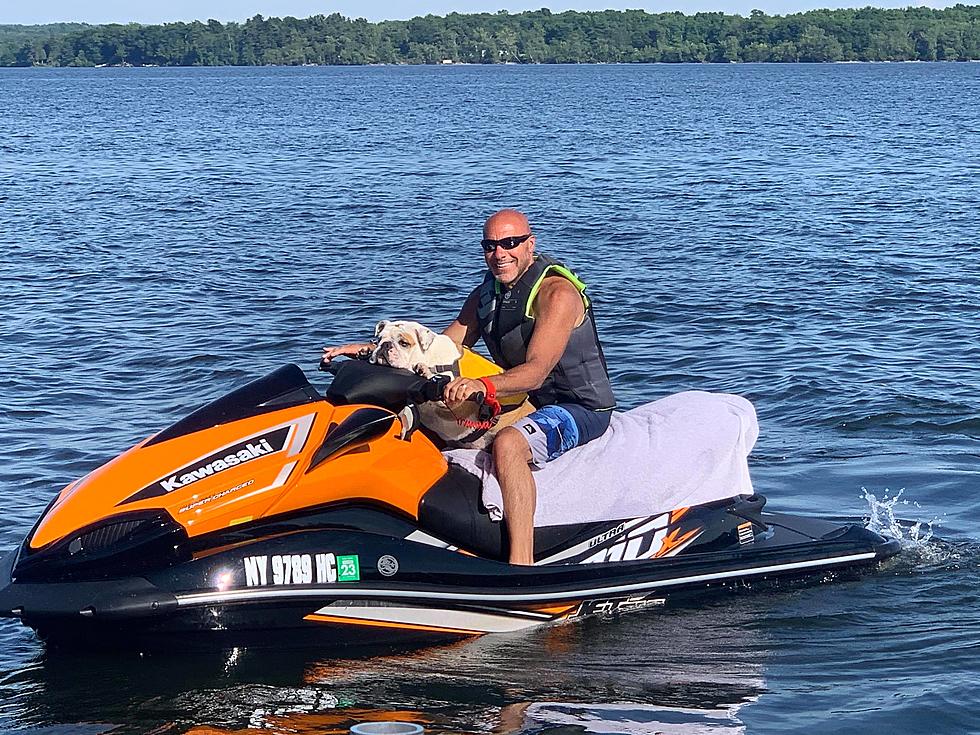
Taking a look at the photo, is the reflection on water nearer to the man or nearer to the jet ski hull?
the jet ski hull

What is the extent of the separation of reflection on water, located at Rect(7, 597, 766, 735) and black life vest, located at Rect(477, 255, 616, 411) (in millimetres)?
1080

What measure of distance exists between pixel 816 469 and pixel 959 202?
16.2m

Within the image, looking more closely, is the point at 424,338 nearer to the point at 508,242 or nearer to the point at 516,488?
the point at 508,242

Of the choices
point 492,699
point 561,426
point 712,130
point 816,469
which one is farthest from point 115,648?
point 712,130

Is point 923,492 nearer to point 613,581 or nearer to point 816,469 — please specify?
point 816,469

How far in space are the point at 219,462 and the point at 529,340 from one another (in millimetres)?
1474

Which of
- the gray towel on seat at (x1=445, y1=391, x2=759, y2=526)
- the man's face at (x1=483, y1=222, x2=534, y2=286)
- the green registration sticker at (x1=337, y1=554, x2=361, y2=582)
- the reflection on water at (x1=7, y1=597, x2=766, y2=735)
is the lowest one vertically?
the reflection on water at (x1=7, y1=597, x2=766, y2=735)

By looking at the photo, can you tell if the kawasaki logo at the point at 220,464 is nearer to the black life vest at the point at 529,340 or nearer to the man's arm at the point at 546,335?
the man's arm at the point at 546,335

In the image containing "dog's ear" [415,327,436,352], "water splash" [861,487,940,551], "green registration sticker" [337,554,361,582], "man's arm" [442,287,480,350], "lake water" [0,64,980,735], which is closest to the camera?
"lake water" [0,64,980,735]

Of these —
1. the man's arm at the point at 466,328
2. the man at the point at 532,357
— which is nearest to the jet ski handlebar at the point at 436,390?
the man at the point at 532,357

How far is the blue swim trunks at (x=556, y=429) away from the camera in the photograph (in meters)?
6.13

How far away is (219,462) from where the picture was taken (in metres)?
5.50

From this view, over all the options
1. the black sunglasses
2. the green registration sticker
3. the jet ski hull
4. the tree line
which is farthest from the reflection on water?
the tree line

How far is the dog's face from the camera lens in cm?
587
